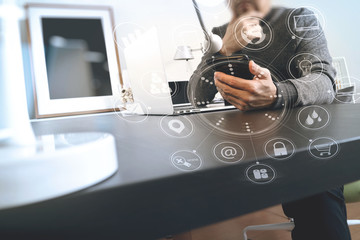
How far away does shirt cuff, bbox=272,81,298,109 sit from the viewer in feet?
1.07

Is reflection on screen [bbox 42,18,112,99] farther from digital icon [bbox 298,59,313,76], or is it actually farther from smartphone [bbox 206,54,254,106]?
digital icon [bbox 298,59,313,76]

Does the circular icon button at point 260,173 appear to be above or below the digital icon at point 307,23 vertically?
below

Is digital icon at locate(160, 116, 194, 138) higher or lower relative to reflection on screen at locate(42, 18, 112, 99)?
lower

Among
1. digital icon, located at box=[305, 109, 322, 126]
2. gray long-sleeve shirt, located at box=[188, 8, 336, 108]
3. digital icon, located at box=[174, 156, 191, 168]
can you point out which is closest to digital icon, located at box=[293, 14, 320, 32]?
gray long-sleeve shirt, located at box=[188, 8, 336, 108]

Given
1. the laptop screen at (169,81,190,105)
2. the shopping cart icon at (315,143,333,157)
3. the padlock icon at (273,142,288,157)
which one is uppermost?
the laptop screen at (169,81,190,105)

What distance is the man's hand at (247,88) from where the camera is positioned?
321 mm

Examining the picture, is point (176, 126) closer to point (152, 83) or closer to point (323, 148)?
point (152, 83)

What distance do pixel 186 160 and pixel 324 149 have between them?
172 mm

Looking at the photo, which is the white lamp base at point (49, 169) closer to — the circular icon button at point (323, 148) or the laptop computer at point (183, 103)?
the laptop computer at point (183, 103)

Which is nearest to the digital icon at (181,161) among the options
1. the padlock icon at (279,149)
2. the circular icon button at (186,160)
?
the circular icon button at (186,160)

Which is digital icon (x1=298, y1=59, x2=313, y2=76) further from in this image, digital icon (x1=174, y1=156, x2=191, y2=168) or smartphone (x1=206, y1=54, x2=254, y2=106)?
digital icon (x1=174, y1=156, x2=191, y2=168)

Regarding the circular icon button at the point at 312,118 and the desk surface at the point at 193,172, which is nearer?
the desk surface at the point at 193,172

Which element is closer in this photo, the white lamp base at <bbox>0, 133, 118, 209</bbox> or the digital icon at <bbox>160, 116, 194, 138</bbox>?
the white lamp base at <bbox>0, 133, 118, 209</bbox>

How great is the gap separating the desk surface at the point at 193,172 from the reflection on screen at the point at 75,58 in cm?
3
